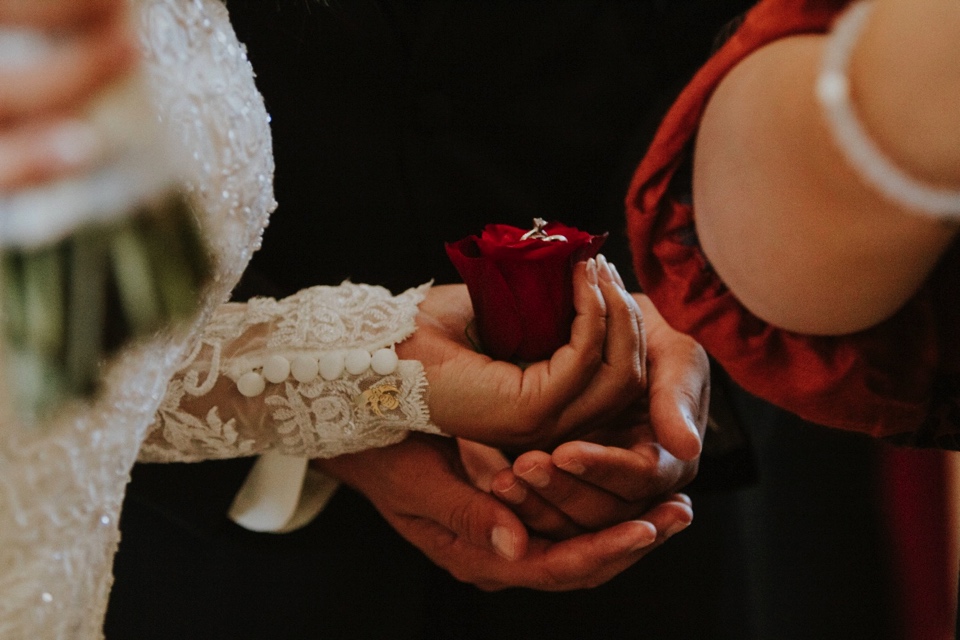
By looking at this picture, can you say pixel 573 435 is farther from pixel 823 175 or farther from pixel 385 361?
pixel 823 175

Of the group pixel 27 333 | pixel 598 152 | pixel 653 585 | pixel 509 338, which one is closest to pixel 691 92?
pixel 509 338

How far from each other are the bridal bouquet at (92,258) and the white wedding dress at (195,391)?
22mm

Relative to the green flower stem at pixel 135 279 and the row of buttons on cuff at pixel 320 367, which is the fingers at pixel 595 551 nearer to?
the row of buttons on cuff at pixel 320 367

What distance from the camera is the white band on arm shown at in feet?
0.84

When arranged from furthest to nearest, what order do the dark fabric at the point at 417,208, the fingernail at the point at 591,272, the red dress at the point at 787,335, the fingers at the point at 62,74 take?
the dark fabric at the point at 417,208
the fingernail at the point at 591,272
the red dress at the point at 787,335
the fingers at the point at 62,74

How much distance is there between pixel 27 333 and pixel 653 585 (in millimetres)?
724

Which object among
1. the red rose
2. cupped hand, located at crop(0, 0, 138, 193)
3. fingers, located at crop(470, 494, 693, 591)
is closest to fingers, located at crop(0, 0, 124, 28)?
cupped hand, located at crop(0, 0, 138, 193)

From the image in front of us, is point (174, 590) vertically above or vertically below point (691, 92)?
below

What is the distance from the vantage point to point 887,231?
0.96 ft

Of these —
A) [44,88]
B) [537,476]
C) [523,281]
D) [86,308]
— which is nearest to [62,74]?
[44,88]

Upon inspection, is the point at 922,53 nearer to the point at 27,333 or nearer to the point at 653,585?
the point at 27,333

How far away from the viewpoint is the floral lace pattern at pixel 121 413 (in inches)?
13.5

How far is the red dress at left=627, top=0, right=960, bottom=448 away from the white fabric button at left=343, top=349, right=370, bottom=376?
21 cm

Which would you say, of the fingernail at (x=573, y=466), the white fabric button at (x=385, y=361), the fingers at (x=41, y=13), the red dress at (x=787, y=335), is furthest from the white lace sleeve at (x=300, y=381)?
the fingers at (x=41, y=13)
